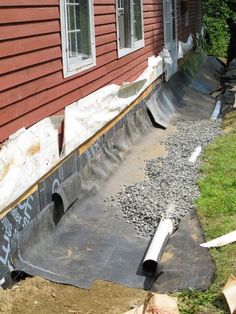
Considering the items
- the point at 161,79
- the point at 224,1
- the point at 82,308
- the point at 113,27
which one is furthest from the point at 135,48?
the point at 224,1

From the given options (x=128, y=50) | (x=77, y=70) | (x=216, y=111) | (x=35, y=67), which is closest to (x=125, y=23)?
(x=128, y=50)

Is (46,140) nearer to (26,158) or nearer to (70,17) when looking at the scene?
(26,158)

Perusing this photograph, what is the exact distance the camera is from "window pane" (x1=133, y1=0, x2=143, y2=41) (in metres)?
10.1

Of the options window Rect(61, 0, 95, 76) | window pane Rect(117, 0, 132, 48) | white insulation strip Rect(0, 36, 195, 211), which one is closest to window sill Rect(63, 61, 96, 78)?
window Rect(61, 0, 95, 76)

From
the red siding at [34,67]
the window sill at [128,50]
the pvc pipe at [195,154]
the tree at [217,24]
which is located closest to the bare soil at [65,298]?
the red siding at [34,67]

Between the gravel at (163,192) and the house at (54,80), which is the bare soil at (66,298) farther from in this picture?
the gravel at (163,192)

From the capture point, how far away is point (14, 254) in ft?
15.3

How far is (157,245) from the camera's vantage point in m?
4.96

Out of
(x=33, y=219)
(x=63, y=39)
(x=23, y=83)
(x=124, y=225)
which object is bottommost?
(x=124, y=225)

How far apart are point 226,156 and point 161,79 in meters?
4.83

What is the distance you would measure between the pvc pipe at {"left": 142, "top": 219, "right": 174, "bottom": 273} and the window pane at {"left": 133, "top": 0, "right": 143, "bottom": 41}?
558cm

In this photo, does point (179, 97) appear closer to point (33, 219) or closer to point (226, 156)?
point (226, 156)

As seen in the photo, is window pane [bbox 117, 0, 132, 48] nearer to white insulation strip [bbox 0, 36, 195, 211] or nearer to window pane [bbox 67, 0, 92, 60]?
white insulation strip [bbox 0, 36, 195, 211]

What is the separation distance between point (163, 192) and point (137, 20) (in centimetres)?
495
